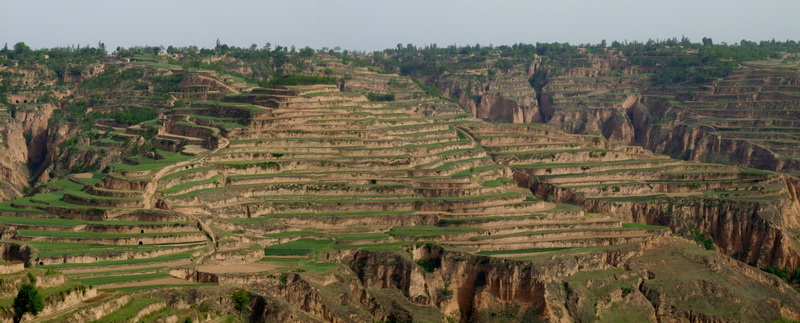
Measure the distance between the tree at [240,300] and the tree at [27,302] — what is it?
Answer: 11.8 m

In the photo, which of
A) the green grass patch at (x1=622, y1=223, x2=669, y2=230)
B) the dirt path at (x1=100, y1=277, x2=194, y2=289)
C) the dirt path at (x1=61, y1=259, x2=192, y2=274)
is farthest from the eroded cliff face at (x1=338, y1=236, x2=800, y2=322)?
the dirt path at (x1=100, y1=277, x2=194, y2=289)

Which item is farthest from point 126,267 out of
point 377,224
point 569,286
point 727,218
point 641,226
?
point 727,218

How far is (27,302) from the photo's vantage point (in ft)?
150

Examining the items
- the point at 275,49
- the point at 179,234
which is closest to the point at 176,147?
the point at 179,234

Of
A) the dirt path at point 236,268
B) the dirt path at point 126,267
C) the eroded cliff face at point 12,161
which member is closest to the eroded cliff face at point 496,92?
the eroded cliff face at point 12,161

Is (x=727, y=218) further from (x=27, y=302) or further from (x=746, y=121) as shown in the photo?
(x=27, y=302)

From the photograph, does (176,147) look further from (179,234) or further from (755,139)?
(755,139)

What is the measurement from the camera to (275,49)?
545 feet

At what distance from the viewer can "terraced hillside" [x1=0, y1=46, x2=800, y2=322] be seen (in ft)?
195

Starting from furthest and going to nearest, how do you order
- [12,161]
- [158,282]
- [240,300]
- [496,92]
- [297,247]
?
1. [496,92]
2. [12,161]
3. [297,247]
4. [240,300]
5. [158,282]

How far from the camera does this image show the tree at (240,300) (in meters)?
56.6

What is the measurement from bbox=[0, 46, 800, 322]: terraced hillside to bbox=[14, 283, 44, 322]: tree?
631 millimetres

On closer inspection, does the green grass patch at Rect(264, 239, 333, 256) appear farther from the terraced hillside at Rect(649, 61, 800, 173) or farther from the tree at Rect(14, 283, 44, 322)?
the terraced hillside at Rect(649, 61, 800, 173)

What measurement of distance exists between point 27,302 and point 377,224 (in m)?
29.0
